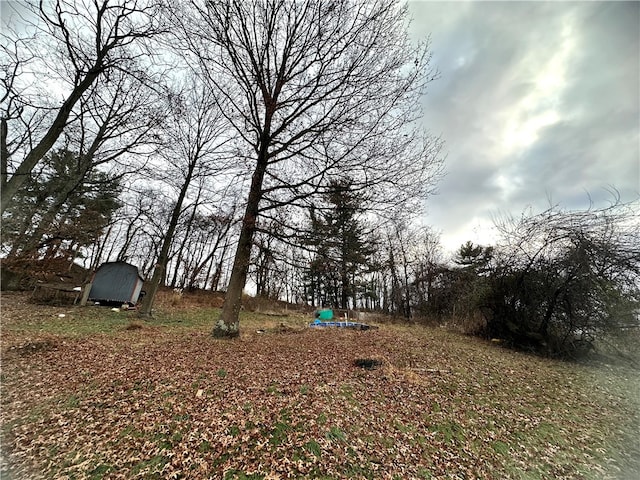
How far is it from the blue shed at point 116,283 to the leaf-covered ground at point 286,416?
8.94 metres

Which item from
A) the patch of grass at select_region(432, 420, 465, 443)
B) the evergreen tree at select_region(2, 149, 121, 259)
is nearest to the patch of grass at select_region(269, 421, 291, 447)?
the patch of grass at select_region(432, 420, 465, 443)

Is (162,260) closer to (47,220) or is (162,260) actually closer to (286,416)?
(47,220)

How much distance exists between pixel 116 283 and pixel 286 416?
52.9 feet

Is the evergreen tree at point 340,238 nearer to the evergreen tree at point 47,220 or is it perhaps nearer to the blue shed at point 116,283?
the evergreen tree at point 47,220

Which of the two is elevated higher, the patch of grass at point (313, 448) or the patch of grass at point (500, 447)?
the patch of grass at point (313, 448)

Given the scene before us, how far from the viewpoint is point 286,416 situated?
366 centimetres

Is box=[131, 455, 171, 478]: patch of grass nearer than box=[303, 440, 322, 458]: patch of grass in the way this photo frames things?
Yes

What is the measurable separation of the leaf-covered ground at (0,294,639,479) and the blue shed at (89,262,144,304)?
8937 millimetres

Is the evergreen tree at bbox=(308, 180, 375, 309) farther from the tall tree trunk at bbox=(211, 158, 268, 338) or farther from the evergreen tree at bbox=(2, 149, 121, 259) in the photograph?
the evergreen tree at bbox=(2, 149, 121, 259)

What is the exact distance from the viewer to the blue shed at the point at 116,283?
47.6 ft

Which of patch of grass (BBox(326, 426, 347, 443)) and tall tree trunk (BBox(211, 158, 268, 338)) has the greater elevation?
tall tree trunk (BBox(211, 158, 268, 338))

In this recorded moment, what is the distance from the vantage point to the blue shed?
47.6 feet

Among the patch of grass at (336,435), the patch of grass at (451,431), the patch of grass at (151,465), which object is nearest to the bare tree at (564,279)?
the patch of grass at (451,431)

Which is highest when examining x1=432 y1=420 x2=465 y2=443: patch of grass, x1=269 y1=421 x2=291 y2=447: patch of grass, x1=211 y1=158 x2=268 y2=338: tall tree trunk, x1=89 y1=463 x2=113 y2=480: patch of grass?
x1=211 y1=158 x2=268 y2=338: tall tree trunk
